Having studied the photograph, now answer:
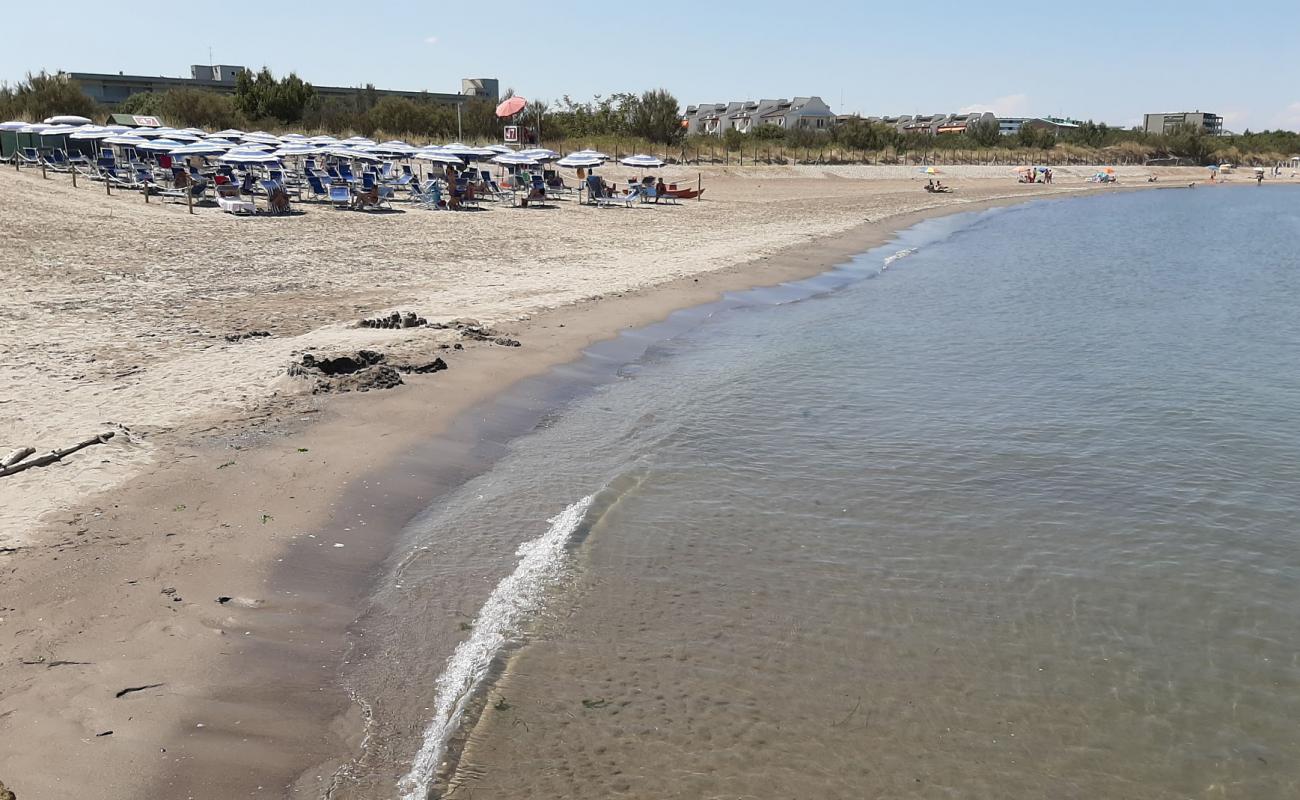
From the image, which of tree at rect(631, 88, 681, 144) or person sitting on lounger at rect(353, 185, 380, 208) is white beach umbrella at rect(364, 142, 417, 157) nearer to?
person sitting on lounger at rect(353, 185, 380, 208)

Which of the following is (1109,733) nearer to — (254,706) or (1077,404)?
(254,706)

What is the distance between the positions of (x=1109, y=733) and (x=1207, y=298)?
672 inches

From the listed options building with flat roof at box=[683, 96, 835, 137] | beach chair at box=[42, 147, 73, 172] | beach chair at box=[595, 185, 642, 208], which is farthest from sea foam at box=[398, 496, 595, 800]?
building with flat roof at box=[683, 96, 835, 137]

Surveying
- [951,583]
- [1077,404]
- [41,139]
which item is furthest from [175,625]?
[41,139]

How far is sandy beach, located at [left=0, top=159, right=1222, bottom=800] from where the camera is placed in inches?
178

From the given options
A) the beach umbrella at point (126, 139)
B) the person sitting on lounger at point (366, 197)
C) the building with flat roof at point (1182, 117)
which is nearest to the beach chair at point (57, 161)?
the beach umbrella at point (126, 139)

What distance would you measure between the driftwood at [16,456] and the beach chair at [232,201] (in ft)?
56.0

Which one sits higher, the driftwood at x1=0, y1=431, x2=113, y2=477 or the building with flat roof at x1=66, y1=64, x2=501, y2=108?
the building with flat roof at x1=66, y1=64, x2=501, y2=108

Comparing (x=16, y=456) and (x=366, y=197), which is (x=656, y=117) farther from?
(x=16, y=456)

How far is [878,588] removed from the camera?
6.52 meters

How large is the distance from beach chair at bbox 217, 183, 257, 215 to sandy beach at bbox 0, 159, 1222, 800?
7.52ft

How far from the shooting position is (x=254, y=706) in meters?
4.73

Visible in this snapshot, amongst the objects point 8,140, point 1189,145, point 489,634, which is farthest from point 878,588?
point 1189,145

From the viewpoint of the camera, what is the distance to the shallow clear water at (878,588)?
483 cm
